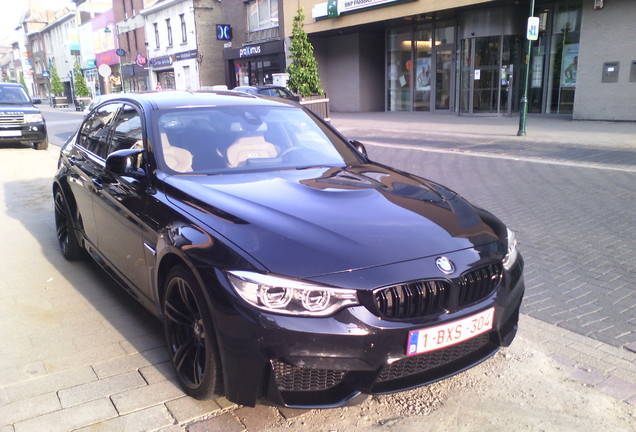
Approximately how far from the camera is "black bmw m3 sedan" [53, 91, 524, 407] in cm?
228

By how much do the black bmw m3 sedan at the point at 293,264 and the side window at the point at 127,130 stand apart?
28mm

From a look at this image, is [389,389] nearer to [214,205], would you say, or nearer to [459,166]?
[214,205]

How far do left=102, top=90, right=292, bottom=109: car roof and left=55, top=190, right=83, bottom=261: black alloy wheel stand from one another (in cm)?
147

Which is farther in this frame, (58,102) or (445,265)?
(58,102)

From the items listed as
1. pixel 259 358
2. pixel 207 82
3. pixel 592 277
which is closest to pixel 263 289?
pixel 259 358

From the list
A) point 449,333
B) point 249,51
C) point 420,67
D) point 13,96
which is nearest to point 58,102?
point 249,51

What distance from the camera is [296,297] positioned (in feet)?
7.43

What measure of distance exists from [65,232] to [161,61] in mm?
41015

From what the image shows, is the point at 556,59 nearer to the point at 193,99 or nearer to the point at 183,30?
the point at 193,99

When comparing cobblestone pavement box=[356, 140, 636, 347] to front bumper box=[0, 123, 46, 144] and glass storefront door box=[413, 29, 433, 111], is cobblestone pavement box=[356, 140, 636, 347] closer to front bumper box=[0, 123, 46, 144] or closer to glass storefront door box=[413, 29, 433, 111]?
front bumper box=[0, 123, 46, 144]

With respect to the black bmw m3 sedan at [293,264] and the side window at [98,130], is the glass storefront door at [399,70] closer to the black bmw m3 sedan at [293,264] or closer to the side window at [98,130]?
the side window at [98,130]

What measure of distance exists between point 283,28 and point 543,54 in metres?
14.0

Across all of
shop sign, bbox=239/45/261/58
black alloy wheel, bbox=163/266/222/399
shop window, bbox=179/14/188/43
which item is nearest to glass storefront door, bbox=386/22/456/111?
shop sign, bbox=239/45/261/58

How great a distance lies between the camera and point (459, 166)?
10375 mm
